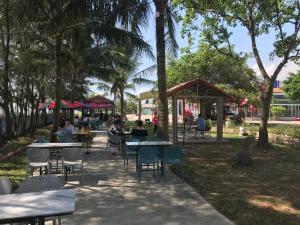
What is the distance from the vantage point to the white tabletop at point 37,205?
169 inches

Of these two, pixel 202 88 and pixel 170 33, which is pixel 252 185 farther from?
pixel 202 88

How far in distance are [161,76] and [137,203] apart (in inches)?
296

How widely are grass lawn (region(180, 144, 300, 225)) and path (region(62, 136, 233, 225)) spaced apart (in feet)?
1.18

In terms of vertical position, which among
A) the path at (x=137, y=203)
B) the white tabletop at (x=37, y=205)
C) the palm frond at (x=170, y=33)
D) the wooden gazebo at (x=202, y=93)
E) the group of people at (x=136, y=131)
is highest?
the palm frond at (x=170, y=33)

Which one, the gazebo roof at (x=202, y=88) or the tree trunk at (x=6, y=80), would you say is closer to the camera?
the tree trunk at (x=6, y=80)

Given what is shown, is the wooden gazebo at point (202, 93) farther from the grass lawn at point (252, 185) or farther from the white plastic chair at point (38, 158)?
the white plastic chair at point (38, 158)

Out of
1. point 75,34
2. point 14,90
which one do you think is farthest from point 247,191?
point 14,90

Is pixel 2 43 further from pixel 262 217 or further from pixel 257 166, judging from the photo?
pixel 262 217

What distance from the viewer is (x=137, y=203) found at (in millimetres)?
8320

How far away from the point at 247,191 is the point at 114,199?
2.78 m

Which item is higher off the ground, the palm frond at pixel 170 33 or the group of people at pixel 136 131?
Answer: the palm frond at pixel 170 33

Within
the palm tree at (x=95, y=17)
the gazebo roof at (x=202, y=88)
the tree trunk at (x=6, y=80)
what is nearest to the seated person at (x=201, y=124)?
the gazebo roof at (x=202, y=88)

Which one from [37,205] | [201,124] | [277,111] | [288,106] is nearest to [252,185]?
[37,205]

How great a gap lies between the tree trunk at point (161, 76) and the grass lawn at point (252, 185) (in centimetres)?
127
